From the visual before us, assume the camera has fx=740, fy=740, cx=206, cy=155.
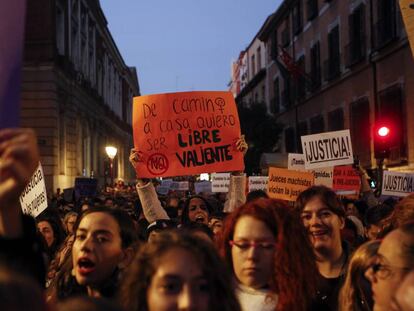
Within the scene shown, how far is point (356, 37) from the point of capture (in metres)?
24.8

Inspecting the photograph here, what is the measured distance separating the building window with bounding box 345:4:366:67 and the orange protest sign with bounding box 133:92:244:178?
17.5m

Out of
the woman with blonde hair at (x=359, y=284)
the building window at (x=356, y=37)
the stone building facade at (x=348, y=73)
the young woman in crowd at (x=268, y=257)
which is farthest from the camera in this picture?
the building window at (x=356, y=37)

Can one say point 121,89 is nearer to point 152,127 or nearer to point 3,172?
point 152,127

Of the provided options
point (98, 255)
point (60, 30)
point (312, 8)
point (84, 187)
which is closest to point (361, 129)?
point (312, 8)

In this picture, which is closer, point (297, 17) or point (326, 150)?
point (326, 150)

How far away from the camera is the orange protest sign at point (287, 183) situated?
28.0 ft

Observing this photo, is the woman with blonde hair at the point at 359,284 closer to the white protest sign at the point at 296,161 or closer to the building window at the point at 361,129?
the white protest sign at the point at 296,161

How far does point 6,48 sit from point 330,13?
85.4ft

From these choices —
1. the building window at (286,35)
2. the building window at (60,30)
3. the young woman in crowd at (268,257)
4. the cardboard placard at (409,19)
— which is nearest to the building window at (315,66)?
the building window at (286,35)

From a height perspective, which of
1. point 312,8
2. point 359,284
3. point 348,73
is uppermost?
point 312,8

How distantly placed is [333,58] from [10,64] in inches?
1015

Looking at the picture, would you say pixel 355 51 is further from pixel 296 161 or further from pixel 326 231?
pixel 326 231

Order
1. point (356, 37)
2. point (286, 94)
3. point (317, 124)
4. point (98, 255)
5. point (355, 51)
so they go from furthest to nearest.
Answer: point (286, 94) < point (317, 124) < point (355, 51) < point (356, 37) < point (98, 255)

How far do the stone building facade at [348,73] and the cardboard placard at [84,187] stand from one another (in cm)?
835
